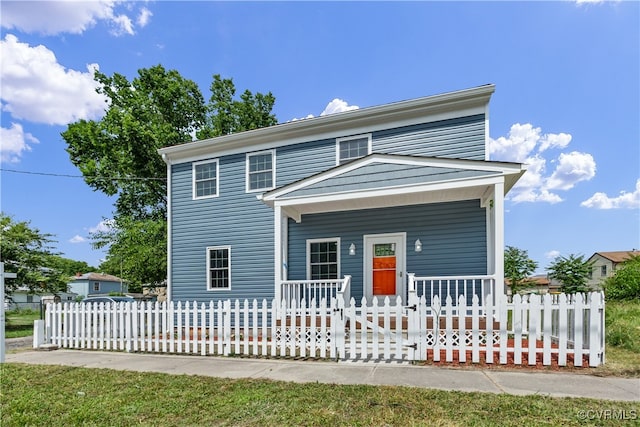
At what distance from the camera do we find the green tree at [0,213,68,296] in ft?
49.3

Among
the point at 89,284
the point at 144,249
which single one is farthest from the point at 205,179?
the point at 89,284

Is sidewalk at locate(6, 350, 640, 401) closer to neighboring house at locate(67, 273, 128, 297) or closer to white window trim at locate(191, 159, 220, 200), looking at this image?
white window trim at locate(191, 159, 220, 200)

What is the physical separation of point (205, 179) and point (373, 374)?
29.7ft

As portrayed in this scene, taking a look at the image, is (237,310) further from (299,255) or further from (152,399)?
(299,255)

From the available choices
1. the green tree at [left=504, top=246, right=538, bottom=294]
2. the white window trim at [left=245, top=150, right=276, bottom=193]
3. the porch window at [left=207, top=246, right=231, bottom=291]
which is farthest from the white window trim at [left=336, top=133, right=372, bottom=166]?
the green tree at [left=504, top=246, right=538, bottom=294]

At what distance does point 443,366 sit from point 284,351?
2743 millimetres

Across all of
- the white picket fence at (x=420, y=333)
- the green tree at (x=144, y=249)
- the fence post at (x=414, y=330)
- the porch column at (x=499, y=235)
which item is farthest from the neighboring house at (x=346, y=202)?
the green tree at (x=144, y=249)

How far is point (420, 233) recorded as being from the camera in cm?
941

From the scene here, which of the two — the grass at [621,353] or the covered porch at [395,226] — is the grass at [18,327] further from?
the grass at [621,353]

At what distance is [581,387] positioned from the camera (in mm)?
4398

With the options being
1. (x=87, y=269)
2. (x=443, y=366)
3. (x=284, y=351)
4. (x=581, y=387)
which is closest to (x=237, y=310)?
(x=284, y=351)

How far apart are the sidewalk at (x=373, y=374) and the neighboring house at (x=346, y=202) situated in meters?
1.99

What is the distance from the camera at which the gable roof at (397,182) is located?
7.29 meters

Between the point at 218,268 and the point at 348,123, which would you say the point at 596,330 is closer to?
the point at 348,123
